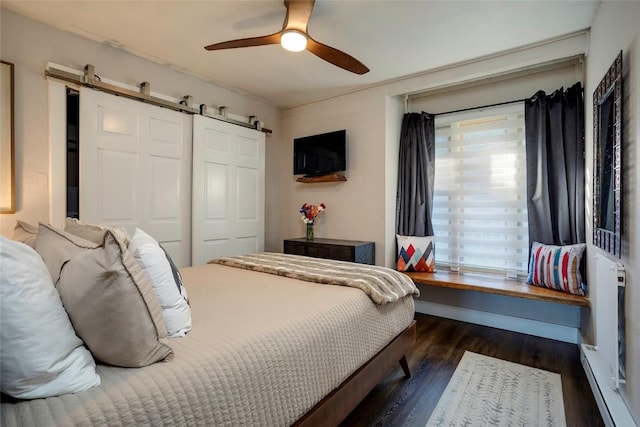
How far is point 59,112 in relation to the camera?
246 centimetres

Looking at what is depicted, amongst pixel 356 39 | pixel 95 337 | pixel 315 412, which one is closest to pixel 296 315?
pixel 315 412

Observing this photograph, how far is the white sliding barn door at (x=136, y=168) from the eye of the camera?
260 centimetres

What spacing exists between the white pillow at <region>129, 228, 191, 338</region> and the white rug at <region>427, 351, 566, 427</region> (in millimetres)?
1413

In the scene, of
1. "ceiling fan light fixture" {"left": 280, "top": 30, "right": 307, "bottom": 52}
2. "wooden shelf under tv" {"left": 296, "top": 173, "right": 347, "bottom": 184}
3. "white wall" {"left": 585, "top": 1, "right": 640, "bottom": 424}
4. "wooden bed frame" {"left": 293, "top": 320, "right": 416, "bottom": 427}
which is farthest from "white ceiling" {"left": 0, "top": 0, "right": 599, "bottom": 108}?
"wooden bed frame" {"left": 293, "top": 320, "right": 416, "bottom": 427}

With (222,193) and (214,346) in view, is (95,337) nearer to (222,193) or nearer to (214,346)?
(214,346)

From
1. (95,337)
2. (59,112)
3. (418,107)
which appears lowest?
(95,337)

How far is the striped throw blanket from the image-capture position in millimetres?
1759

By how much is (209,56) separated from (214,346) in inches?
110

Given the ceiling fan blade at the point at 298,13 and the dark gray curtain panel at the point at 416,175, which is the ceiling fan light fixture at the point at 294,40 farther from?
the dark gray curtain panel at the point at 416,175

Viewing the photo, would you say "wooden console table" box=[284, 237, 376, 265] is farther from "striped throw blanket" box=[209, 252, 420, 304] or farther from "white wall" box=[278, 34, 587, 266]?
"striped throw blanket" box=[209, 252, 420, 304]

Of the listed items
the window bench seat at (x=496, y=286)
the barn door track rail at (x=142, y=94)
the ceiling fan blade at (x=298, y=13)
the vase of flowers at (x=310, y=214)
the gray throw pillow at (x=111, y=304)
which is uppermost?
the ceiling fan blade at (x=298, y=13)

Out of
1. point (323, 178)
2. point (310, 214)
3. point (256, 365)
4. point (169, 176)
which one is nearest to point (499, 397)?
point (256, 365)

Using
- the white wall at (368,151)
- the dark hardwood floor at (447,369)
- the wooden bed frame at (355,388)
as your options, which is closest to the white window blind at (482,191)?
the white wall at (368,151)

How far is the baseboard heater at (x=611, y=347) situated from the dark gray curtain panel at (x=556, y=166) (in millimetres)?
861
